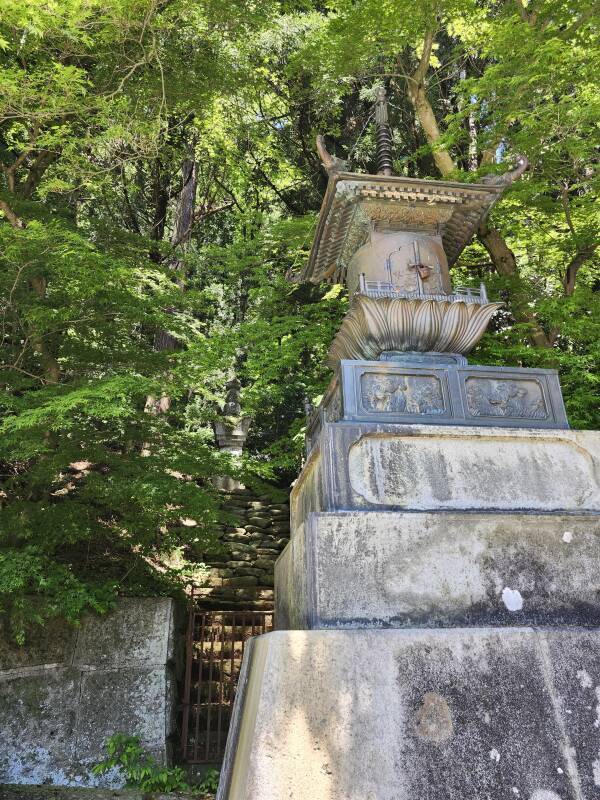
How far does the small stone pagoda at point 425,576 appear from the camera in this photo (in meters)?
2.81

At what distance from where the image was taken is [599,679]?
3115 millimetres

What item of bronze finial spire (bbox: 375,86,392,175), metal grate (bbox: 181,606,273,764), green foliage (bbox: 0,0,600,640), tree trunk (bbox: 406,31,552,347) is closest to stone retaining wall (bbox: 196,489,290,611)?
green foliage (bbox: 0,0,600,640)

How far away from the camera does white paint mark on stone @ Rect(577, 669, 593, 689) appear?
3092mm

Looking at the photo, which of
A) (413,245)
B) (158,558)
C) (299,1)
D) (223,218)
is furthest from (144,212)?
(413,245)

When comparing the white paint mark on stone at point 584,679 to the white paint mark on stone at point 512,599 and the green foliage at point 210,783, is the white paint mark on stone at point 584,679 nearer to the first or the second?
the white paint mark on stone at point 512,599

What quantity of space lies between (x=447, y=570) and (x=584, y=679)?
0.92 meters

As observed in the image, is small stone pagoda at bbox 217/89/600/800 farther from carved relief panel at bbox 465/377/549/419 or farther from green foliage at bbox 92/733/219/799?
green foliage at bbox 92/733/219/799

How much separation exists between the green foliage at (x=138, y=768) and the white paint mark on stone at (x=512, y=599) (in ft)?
13.1

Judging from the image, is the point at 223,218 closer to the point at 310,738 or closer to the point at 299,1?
the point at 299,1

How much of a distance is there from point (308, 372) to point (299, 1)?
28.1 ft

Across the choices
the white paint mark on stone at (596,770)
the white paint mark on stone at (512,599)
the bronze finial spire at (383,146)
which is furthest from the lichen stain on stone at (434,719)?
the bronze finial spire at (383,146)

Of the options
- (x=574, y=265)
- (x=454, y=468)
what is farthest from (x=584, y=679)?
(x=574, y=265)

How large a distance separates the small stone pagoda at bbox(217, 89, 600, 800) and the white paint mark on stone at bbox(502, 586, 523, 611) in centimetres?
1

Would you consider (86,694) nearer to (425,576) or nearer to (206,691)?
(206,691)
